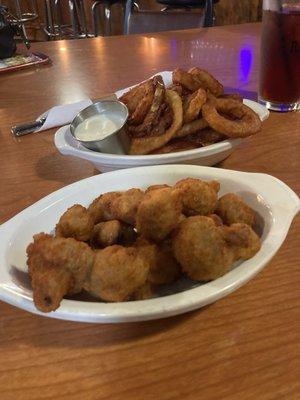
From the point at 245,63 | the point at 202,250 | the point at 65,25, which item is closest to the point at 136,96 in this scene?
the point at 202,250

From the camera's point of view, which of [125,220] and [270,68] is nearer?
[125,220]

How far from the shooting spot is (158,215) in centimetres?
57

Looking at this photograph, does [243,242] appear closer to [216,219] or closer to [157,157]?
[216,219]

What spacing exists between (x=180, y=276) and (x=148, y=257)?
6 cm

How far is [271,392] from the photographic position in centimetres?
47

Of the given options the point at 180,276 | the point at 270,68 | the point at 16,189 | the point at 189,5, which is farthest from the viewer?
the point at 189,5

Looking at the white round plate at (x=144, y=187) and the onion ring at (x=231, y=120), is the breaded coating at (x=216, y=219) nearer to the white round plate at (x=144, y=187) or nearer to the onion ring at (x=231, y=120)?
the white round plate at (x=144, y=187)

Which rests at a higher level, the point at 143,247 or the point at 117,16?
the point at 143,247

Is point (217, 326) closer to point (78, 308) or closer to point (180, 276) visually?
point (180, 276)

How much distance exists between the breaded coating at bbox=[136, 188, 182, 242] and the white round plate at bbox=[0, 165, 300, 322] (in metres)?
0.08

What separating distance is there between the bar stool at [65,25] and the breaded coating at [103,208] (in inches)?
194

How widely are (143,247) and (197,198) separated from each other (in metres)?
0.11

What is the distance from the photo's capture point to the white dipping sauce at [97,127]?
0.96 meters

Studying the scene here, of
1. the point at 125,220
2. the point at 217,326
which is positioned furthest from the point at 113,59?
the point at 217,326
